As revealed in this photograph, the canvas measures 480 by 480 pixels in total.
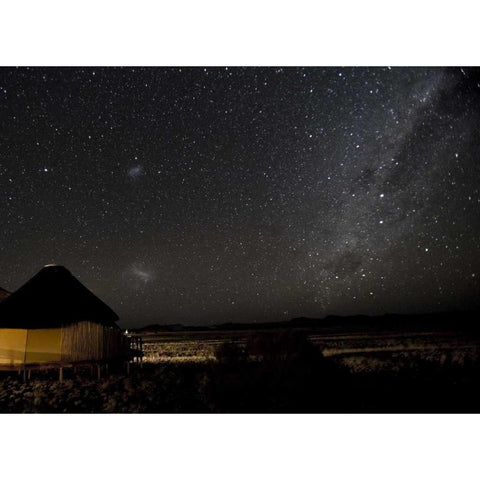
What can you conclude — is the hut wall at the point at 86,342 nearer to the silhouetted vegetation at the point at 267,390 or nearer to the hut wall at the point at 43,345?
the hut wall at the point at 43,345

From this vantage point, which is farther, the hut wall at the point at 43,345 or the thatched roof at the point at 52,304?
the hut wall at the point at 43,345

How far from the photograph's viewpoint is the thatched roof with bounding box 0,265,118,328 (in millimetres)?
10148

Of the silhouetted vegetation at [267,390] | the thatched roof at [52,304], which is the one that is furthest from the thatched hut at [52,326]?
the silhouetted vegetation at [267,390]

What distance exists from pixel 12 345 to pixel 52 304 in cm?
158

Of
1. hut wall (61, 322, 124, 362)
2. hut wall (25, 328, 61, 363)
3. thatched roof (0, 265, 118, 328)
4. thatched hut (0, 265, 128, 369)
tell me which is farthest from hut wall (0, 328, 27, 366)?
hut wall (61, 322, 124, 362)

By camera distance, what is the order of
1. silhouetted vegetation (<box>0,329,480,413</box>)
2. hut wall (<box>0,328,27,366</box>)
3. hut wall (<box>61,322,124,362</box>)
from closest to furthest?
silhouetted vegetation (<box>0,329,480,413</box>)
hut wall (<box>61,322,124,362</box>)
hut wall (<box>0,328,27,366</box>)

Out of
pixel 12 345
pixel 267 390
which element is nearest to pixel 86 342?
pixel 12 345

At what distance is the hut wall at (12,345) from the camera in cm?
1051

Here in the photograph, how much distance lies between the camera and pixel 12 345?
10656 mm

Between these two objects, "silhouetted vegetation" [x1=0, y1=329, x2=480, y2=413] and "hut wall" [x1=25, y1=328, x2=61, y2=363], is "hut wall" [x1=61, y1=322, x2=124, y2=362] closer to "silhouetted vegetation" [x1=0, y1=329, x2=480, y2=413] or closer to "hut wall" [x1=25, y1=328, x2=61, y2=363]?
"hut wall" [x1=25, y1=328, x2=61, y2=363]

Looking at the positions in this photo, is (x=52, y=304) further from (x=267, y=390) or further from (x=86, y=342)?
(x=267, y=390)
